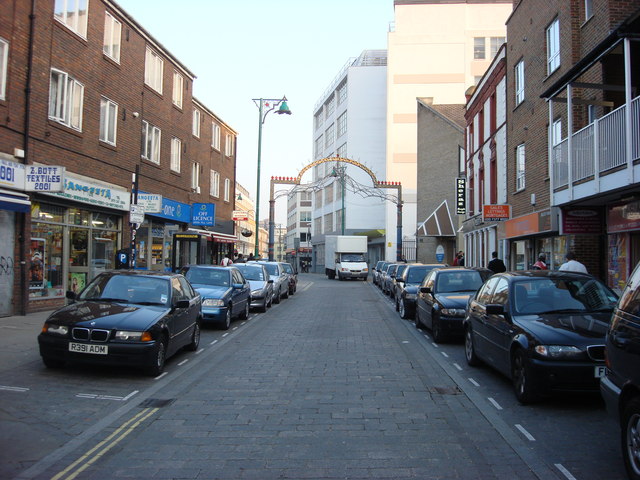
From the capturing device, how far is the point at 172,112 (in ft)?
77.2

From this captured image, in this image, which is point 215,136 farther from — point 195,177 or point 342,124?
point 342,124

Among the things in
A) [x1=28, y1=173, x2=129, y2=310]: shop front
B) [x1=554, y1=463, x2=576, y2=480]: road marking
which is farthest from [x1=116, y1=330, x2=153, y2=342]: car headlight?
[x1=28, y1=173, x2=129, y2=310]: shop front

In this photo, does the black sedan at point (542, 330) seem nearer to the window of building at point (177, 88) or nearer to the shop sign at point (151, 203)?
the shop sign at point (151, 203)

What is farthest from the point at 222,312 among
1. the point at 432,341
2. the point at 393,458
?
the point at 393,458

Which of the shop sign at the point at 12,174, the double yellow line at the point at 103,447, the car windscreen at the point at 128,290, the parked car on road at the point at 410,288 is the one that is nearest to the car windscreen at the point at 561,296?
the double yellow line at the point at 103,447

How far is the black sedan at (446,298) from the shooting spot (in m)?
11.1

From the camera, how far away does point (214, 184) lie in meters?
32.2

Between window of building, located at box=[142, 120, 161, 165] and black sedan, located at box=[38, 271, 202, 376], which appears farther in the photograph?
window of building, located at box=[142, 120, 161, 165]

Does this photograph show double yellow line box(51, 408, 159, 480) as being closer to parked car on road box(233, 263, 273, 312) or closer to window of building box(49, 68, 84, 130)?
window of building box(49, 68, 84, 130)

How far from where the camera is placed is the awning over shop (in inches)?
1513

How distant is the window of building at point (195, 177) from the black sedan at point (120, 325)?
18.8 meters

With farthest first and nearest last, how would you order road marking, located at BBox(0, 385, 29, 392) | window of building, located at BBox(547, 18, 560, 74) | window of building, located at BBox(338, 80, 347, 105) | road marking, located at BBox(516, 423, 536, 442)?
window of building, located at BBox(338, 80, 347, 105)
window of building, located at BBox(547, 18, 560, 74)
road marking, located at BBox(0, 385, 29, 392)
road marking, located at BBox(516, 423, 536, 442)

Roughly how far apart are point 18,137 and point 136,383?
850 centimetres

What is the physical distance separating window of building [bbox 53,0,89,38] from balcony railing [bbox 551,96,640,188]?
13.4m
